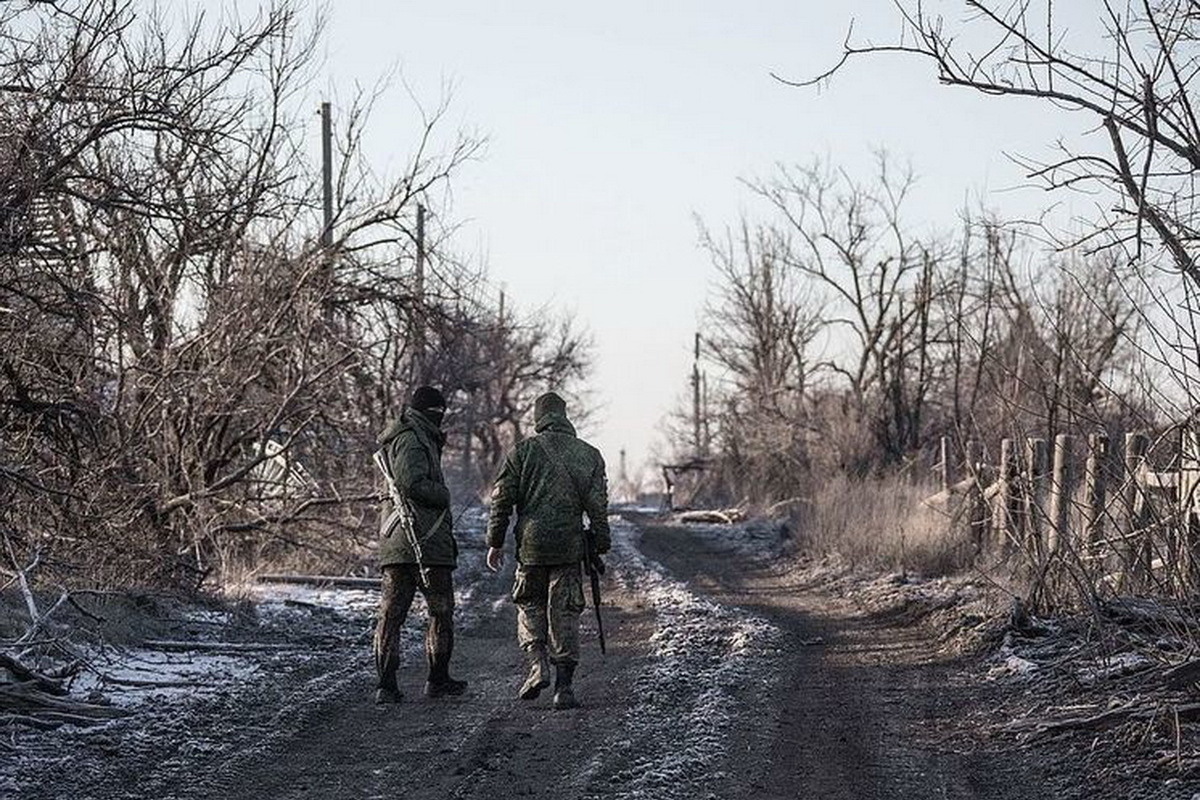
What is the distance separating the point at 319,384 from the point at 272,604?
11.8 feet

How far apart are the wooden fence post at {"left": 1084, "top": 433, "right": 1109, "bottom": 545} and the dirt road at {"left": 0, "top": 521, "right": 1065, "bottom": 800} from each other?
138cm

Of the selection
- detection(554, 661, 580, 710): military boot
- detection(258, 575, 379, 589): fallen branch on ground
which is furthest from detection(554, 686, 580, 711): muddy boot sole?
detection(258, 575, 379, 589): fallen branch on ground

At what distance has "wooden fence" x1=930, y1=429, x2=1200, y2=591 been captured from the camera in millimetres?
8906

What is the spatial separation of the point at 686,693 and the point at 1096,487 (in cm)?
305

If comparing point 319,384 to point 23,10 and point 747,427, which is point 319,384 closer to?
point 23,10

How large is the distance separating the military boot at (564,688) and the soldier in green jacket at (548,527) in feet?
0.45

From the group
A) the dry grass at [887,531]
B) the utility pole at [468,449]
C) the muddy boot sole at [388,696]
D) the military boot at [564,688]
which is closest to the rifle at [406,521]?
the muddy boot sole at [388,696]

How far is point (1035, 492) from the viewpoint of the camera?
12.1 meters

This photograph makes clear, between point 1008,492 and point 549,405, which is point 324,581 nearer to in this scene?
point 1008,492

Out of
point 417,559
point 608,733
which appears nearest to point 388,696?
point 417,559

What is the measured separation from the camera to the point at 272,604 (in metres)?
16.2

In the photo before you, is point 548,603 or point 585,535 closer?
point 548,603

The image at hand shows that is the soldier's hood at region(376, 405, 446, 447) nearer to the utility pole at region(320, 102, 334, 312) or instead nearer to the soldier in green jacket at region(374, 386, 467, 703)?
the soldier in green jacket at region(374, 386, 467, 703)

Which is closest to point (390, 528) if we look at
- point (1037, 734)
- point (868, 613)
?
point (1037, 734)
